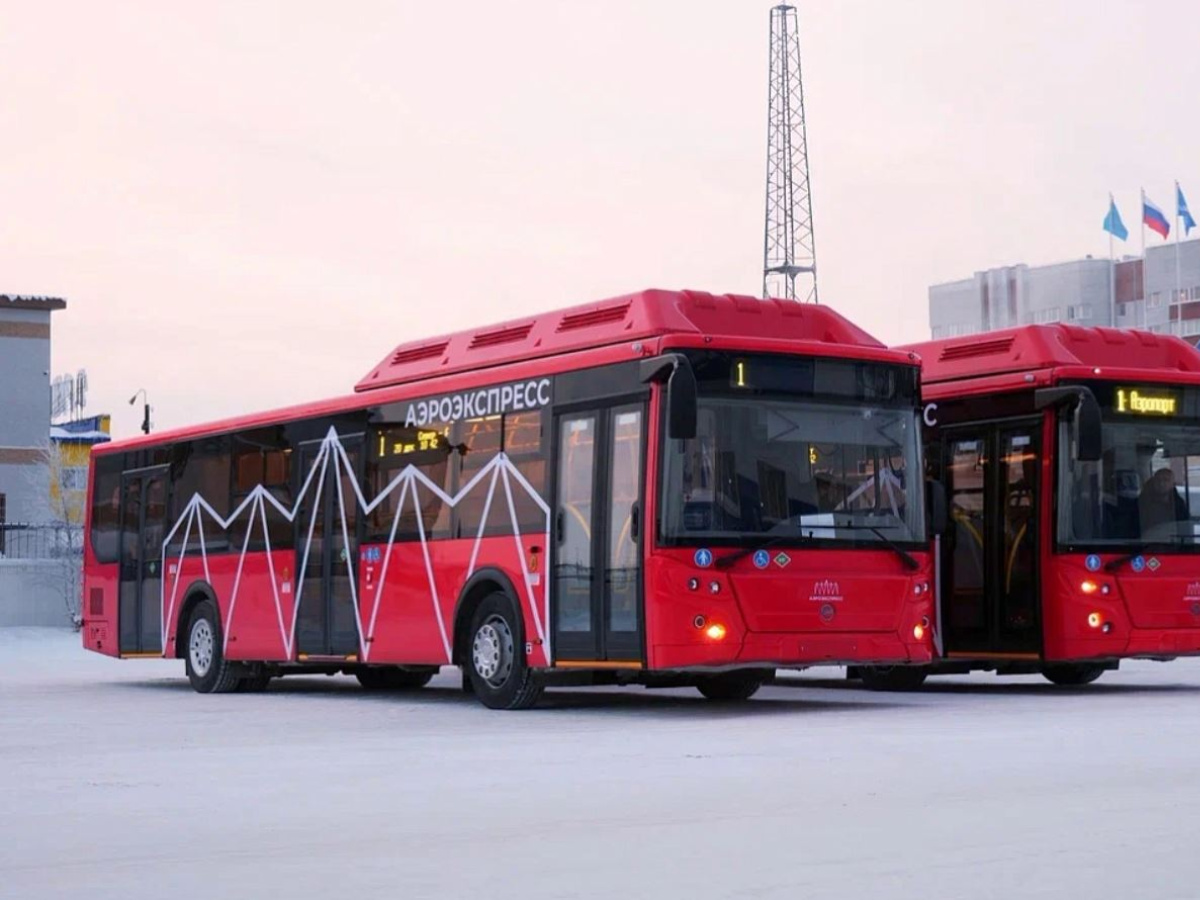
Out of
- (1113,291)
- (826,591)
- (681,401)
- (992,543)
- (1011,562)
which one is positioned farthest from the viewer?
(1113,291)

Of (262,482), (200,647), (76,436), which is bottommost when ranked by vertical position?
(200,647)

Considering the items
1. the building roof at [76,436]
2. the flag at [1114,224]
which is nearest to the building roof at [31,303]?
the building roof at [76,436]

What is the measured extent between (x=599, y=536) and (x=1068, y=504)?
4.97 meters

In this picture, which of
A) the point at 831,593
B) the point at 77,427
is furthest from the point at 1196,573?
the point at 77,427

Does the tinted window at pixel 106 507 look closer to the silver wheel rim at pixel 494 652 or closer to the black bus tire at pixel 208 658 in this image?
the black bus tire at pixel 208 658

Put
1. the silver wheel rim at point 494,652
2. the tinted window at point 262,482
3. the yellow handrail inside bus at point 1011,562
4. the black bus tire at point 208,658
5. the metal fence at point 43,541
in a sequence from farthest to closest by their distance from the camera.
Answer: the metal fence at point 43,541 → the black bus tire at point 208,658 → the tinted window at point 262,482 → the yellow handrail inside bus at point 1011,562 → the silver wheel rim at point 494,652

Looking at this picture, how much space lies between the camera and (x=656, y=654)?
17797 mm

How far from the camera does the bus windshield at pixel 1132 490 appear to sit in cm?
2095

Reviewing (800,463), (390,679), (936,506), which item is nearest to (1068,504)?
(936,506)

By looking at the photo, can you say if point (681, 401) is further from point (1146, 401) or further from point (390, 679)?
point (390, 679)

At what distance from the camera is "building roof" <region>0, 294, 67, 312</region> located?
77188 millimetres

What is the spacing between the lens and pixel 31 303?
255 feet

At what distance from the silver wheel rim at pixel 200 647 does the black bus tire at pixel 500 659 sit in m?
6.11

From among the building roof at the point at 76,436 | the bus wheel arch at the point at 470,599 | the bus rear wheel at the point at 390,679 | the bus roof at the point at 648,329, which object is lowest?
the bus rear wheel at the point at 390,679
